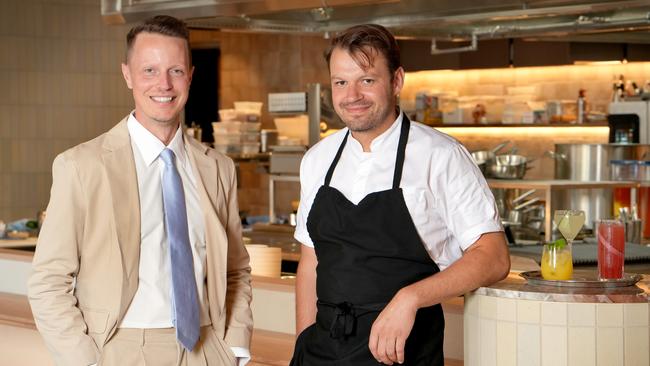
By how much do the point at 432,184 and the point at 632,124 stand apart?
6024 mm

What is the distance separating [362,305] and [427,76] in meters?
8.59

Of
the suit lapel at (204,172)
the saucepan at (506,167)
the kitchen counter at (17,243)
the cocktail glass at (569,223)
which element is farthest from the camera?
the saucepan at (506,167)

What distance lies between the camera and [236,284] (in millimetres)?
2557

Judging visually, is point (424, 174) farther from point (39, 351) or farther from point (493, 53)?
point (493, 53)

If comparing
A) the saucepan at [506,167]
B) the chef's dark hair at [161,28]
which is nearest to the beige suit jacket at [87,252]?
the chef's dark hair at [161,28]

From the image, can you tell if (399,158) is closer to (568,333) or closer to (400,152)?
(400,152)

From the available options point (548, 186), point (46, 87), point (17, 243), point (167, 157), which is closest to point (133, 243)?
point (167, 157)

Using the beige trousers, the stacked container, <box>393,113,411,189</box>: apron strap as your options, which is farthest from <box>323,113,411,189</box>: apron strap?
the stacked container

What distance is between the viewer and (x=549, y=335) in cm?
217

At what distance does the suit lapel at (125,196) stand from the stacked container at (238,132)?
20.2 ft

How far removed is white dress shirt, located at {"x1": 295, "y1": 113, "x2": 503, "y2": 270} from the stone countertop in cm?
12

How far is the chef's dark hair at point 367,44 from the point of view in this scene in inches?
88.0

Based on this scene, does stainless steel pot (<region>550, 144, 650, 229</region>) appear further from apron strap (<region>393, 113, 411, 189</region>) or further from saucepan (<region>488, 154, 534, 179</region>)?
apron strap (<region>393, 113, 411, 189</region>)

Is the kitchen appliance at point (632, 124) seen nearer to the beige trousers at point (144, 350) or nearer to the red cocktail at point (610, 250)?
the red cocktail at point (610, 250)
